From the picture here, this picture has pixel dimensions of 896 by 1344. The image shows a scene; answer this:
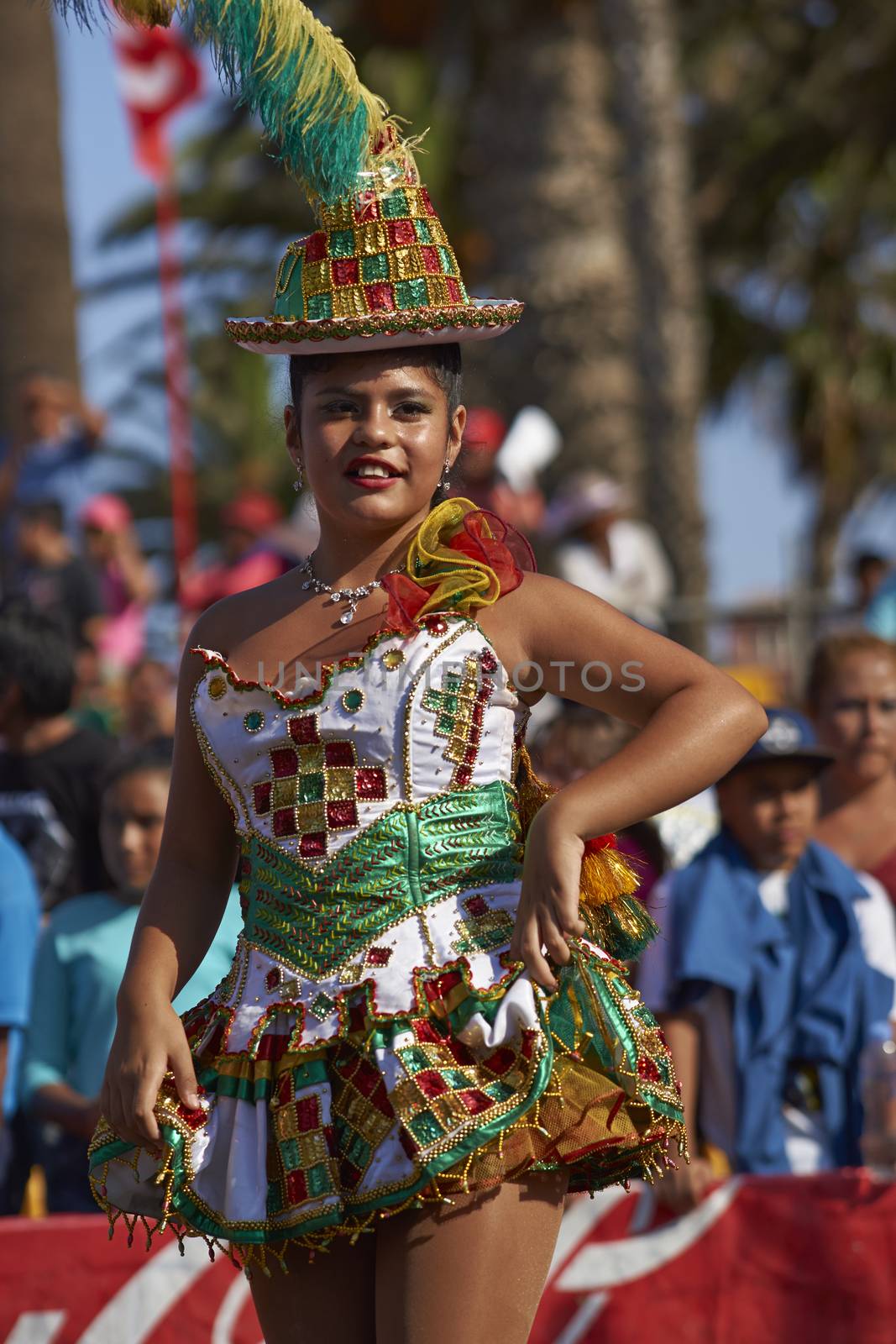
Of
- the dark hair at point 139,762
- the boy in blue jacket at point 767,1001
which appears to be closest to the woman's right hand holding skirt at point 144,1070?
the boy in blue jacket at point 767,1001

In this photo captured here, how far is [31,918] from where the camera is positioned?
497 centimetres

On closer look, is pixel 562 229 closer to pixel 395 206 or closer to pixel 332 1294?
pixel 395 206

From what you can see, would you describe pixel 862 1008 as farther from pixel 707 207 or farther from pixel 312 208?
pixel 707 207

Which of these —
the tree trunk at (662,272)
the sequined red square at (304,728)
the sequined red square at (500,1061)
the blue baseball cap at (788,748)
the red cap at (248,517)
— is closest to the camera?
the sequined red square at (500,1061)

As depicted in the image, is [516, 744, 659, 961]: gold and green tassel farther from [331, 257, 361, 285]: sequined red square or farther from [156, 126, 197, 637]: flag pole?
[156, 126, 197, 637]: flag pole

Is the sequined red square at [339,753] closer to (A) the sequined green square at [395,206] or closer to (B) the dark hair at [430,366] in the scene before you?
(B) the dark hair at [430,366]

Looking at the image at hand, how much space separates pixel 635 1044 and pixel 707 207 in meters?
21.5

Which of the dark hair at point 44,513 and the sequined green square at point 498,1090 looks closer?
the sequined green square at point 498,1090

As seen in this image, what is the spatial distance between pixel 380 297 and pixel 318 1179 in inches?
47.8

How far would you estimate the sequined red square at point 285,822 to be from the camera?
269cm

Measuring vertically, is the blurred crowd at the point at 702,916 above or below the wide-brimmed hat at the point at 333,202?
below

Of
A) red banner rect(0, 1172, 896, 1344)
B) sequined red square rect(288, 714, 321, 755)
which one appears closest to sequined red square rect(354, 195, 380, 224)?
sequined red square rect(288, 714, 321, 755)

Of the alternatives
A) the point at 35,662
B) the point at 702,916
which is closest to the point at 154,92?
the point at 35,662

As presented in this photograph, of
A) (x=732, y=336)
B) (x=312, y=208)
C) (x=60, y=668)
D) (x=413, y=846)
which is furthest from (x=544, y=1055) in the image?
(x=732, y=336)
